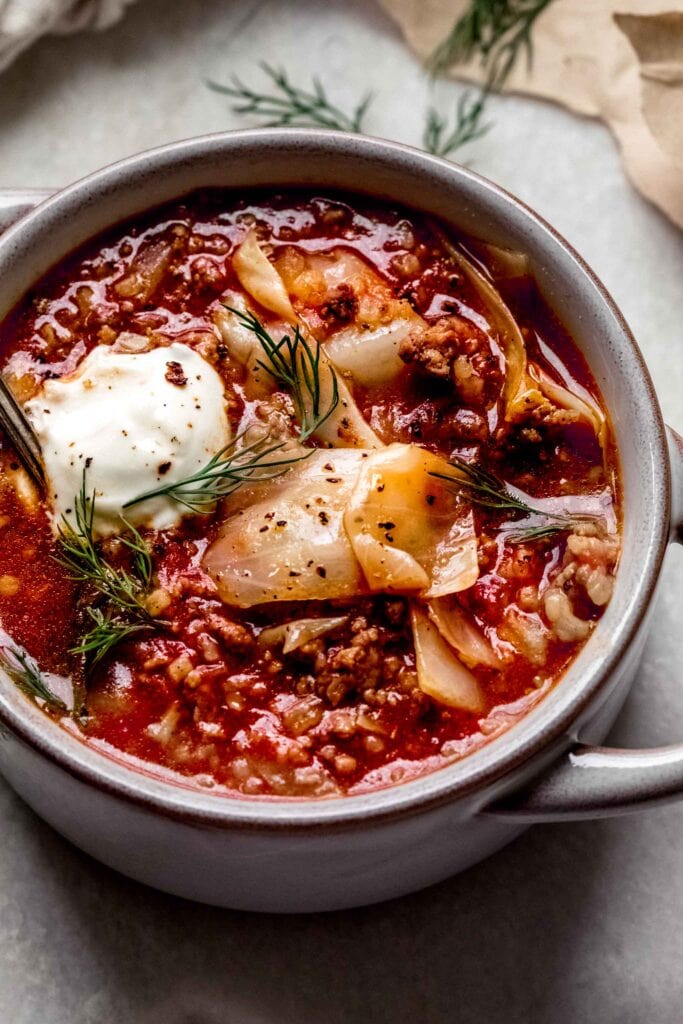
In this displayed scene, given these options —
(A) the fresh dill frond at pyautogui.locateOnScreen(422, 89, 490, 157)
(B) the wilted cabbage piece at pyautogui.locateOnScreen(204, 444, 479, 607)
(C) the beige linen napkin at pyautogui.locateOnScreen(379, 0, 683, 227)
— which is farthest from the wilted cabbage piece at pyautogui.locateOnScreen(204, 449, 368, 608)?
(C) the beige linen napkin at pyautogui.locateOnScreen(379, 0, 683, 227)

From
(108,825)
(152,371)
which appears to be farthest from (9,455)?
(108,825)

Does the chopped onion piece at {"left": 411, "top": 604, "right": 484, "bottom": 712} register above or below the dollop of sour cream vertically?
below

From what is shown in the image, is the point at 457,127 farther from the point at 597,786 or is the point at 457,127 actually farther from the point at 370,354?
the point at 597,786

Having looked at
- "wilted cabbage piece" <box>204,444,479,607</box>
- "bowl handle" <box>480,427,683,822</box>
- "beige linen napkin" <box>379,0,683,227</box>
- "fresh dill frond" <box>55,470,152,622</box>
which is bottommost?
"bowl handle" <box>480,427,683,822</box>

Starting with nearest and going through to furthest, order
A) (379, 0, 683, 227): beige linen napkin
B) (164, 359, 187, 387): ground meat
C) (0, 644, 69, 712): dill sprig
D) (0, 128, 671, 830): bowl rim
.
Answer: (0, 128, 671, 830): bowl rim → (0, 644, 69, 712): dill sprig → (164, 359, 187, 387): ground meat → (379, 0, 683, 227): beige linen napkin

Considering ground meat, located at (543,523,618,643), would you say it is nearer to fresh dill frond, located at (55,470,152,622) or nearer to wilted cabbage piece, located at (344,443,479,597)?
wilted cabbage piece, located at (344,443,479,597)

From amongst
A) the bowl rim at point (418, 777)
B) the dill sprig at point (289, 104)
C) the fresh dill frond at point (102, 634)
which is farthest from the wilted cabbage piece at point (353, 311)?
the dill sprig at point (289, 104)
